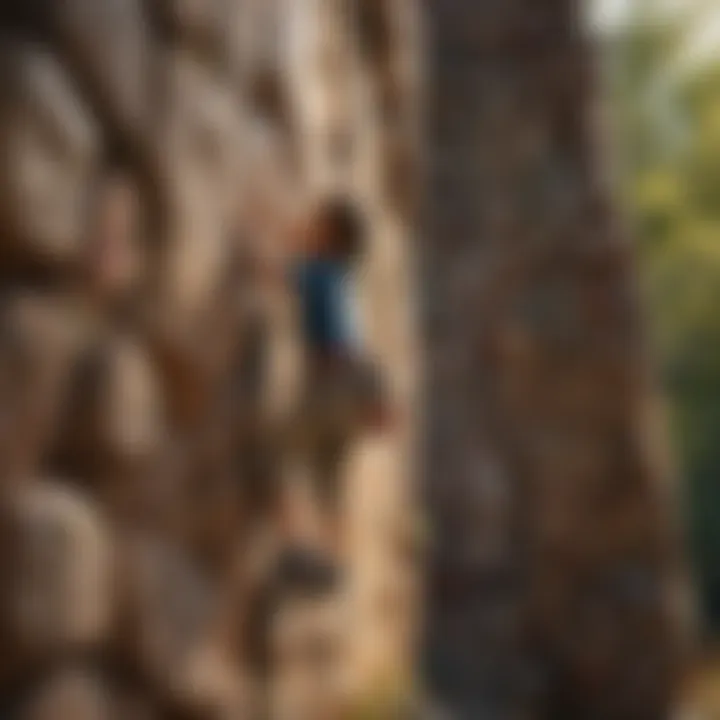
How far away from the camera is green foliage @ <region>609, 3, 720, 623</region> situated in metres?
3.21

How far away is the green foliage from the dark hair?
2.65m

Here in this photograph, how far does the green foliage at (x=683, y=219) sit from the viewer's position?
10.5ft

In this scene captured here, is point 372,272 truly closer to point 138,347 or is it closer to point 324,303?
point 324,303

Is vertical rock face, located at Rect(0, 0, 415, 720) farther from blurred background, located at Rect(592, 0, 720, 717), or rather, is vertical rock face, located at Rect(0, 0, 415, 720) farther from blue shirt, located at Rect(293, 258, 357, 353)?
blurred background, located at Rect(592, 0, 720, 717)

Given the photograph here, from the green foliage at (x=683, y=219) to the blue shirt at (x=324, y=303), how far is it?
2.68m

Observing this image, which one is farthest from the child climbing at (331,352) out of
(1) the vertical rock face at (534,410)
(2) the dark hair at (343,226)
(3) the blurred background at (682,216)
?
(3) the blurred background at (682,216)

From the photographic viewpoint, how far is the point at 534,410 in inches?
87.4

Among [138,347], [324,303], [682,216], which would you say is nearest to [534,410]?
[682,216]

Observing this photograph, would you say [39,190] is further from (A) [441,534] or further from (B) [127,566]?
(A) [441,534]

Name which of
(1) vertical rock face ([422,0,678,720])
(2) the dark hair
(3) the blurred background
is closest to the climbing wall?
(2) the dark hair

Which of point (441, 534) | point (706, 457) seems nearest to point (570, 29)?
point (441, 534)

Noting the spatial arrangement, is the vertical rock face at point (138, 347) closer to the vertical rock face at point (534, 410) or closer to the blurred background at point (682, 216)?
the vertical rock face at point (534, 410)

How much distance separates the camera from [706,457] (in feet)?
10.7

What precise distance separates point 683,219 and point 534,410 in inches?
51.3
